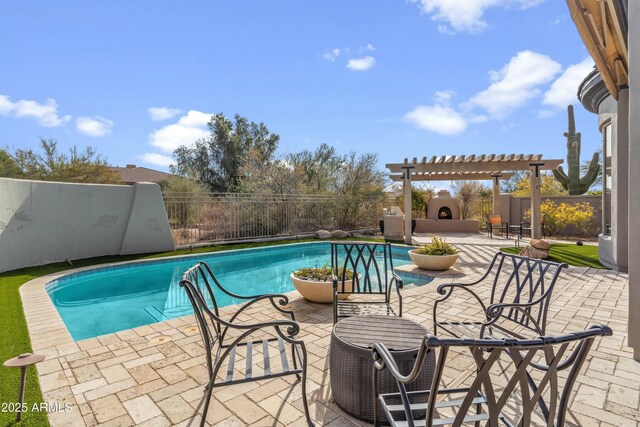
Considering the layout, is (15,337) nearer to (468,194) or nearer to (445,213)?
(445,213)

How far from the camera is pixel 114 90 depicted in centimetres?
1243

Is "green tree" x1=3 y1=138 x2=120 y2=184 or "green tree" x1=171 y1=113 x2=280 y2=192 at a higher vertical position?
"green tree" x1=171 y1=113 x2=280 y2=192

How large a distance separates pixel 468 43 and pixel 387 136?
28.1ft

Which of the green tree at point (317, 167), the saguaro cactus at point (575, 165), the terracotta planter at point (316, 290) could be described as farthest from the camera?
the green tree at point (317, 167)

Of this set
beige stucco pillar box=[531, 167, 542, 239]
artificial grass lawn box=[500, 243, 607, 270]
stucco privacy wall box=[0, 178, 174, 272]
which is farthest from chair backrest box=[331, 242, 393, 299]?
stucco privacy wall box=[0, 178, 174, 272]

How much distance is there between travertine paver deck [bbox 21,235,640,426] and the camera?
7.04 ft

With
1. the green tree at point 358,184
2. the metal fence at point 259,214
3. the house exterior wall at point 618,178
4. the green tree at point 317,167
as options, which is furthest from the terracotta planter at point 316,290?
the green tree at point 358,184

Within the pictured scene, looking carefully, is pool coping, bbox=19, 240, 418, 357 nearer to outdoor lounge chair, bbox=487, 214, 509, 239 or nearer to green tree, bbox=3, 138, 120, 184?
green tree, bbox=3, 138, 120, 184

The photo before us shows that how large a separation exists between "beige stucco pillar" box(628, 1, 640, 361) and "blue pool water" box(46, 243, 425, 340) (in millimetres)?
4003

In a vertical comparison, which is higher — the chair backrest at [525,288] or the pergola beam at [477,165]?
the pergola beam at [477,165]

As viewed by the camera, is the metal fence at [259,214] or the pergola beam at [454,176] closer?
the metal fence at [259,214]

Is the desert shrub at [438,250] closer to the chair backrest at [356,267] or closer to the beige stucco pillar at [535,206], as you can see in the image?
the chair backrest at [356,267]

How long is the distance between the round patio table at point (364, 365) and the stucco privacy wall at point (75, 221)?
873 centimetres

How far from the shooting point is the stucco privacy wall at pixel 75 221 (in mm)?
7449
